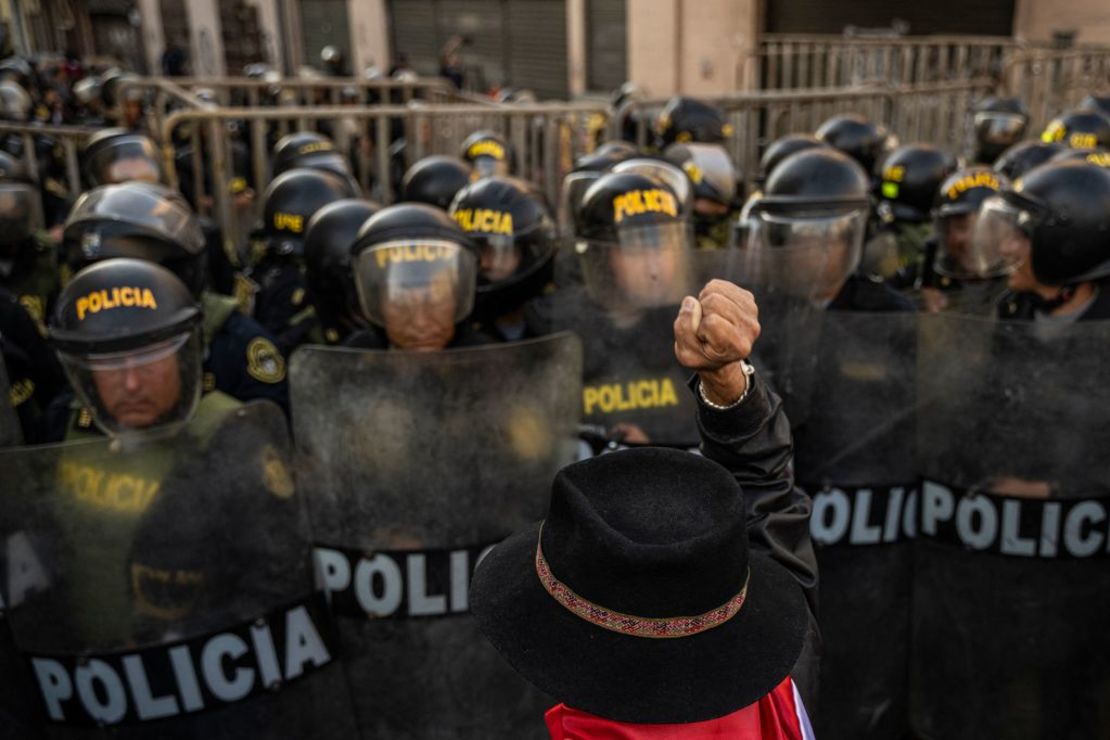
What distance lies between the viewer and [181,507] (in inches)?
92.8

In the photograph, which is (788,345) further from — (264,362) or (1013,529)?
(264,362)


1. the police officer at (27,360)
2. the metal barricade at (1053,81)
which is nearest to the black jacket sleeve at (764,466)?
the police officer at (27,360)

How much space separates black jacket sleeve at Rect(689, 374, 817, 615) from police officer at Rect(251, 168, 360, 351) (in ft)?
10.8

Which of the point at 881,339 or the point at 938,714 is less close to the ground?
the point at 881,339

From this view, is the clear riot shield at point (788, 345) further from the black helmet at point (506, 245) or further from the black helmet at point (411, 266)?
the black helmet at point (506, 245)

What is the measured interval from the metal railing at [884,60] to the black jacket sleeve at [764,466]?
10.4m

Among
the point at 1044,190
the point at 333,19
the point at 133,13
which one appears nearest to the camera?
the point at 1044,190

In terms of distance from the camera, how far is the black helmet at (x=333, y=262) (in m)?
4.10

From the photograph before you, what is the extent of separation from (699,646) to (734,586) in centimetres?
9

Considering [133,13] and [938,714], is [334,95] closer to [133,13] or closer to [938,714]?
[938,714]

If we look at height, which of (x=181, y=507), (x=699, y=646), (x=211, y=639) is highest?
(x=699, y=646)

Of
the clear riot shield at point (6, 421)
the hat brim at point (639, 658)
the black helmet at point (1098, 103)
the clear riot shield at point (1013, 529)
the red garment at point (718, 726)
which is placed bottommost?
the clear riot shield at point (1013, 529)

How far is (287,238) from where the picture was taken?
5.04 m

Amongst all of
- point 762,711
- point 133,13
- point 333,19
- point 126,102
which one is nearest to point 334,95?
point 126,102
